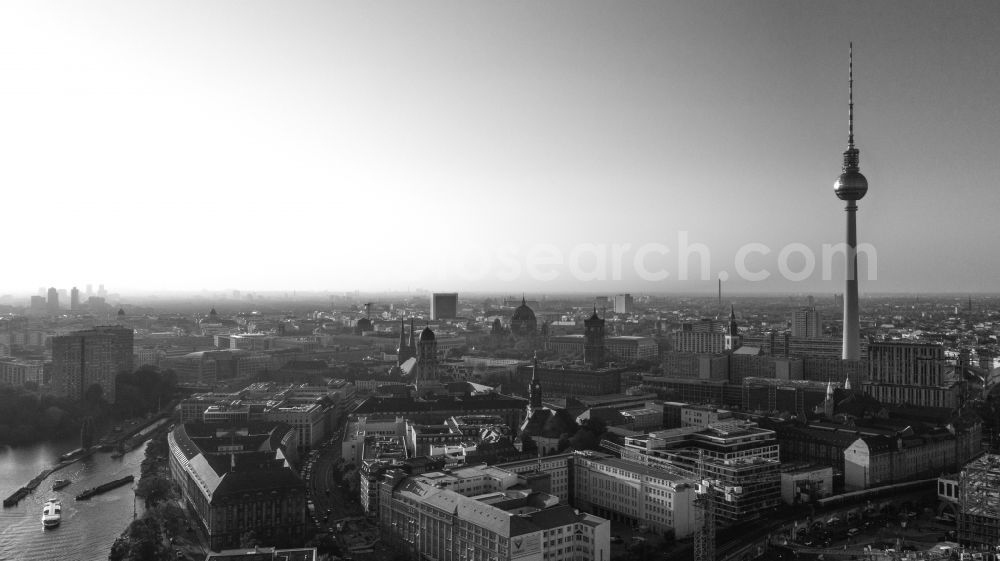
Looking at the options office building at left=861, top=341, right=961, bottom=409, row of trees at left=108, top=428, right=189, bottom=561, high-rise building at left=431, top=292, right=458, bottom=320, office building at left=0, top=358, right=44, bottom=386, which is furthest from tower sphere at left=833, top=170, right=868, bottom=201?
high-rise building at left=431, top=292, right=458, bottom=320

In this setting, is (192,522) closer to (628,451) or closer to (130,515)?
(130,515)

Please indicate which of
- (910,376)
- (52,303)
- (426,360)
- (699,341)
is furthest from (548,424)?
(52,303)

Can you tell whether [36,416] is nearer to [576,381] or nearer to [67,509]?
[67,509]

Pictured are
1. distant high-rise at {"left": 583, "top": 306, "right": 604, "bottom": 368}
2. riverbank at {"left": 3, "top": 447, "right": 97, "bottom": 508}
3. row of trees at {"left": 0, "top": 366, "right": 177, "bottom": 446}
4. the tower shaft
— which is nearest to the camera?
riverbank at {"left": 3, "top": 447, "right": 97, "bottom": 508}

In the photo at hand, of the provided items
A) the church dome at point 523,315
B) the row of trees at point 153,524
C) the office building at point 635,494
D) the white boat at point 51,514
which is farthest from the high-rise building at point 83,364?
the church dome at point 523,315

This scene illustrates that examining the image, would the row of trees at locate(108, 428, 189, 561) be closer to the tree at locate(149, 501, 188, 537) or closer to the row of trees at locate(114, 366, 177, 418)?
the tree at locate(149, 501, 188, 537)

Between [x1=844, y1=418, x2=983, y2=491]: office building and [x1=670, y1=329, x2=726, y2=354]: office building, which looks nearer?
[x1=844, y1=418, x2=983, y2=491]: office building

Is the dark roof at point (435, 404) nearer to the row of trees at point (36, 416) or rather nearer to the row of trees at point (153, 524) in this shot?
the row of trees at point (153, 524)

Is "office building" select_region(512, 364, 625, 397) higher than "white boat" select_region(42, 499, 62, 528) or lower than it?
higher
